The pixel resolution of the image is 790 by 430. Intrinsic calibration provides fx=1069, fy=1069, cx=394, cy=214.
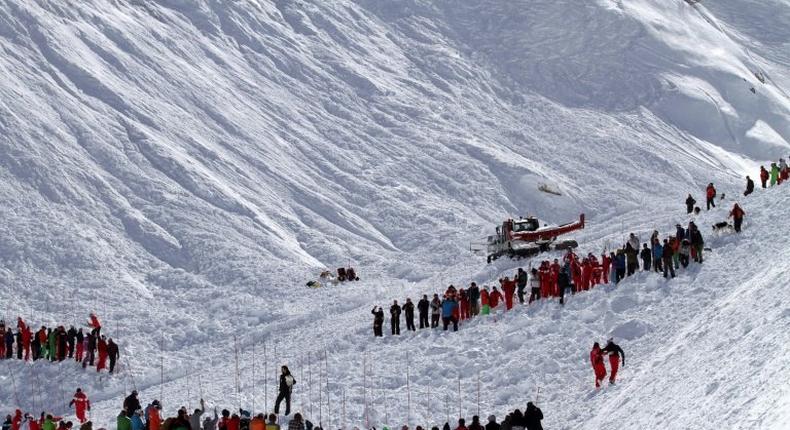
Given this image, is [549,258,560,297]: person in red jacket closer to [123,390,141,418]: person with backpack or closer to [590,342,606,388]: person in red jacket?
[590,342,606,388]: person in red jacket

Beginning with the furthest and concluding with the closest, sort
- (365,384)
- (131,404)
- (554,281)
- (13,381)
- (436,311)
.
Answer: (13,381), (436,311), (554,281), (365,384), (131,404)

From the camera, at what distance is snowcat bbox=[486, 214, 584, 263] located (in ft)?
126

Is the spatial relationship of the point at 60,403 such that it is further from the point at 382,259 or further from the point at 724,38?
the point at 724,38

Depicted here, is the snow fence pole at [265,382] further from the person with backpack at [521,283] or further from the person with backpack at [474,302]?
the person with backpack at [521,283]

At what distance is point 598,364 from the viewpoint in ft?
72.7

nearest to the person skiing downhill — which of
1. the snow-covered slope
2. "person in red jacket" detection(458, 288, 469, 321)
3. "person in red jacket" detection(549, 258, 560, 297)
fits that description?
the snow-covered slope

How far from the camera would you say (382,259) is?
159 feet

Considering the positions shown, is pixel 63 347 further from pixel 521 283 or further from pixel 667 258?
pixel 667 258

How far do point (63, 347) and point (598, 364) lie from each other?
16066 millimetres

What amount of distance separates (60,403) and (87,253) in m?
15.3

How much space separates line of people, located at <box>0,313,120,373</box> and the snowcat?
1520cm

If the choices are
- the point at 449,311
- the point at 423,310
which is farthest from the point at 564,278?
the point at 423,310

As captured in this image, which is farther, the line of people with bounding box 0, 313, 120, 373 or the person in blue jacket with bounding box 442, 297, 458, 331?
the line of people with bounding box 0, 313, 120, 373

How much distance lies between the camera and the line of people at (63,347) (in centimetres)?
3020
